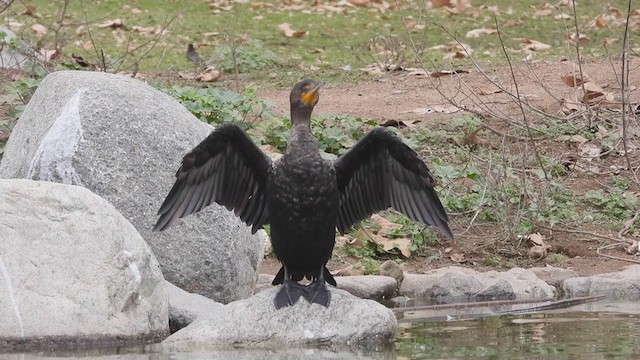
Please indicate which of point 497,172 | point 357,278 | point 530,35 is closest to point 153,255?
point 357,278

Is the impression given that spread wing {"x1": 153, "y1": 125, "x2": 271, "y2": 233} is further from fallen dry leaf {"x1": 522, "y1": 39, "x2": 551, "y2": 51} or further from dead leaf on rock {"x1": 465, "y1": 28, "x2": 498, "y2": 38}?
dead leaf on rock {"x1": 465, "y1": 28, "x2": 498, "y2": 38}

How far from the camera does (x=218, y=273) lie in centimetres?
773

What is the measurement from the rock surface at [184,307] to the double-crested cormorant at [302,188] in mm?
610

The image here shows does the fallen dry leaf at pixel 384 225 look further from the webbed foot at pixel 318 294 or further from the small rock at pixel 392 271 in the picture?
the webbed foot at pixel 318 294

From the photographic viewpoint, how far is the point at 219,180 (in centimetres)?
687

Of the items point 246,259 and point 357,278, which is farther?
point 357,278

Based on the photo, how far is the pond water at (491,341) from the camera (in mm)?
6312

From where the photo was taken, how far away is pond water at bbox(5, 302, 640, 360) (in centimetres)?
631

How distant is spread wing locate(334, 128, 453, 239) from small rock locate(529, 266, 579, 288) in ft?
7.17

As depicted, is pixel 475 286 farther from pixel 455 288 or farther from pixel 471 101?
pixel 471 101

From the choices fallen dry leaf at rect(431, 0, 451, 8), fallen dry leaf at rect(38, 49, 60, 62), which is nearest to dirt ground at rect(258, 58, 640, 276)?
fallen dry leaf at rect(38, 49, 60, 62)

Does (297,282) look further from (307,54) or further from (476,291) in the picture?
(307,54)

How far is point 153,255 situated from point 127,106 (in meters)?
1.22

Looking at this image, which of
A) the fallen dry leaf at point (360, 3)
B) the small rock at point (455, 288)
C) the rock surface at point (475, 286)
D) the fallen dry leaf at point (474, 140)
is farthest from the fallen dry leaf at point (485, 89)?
the fallen dry leaf at point (360, 3)
